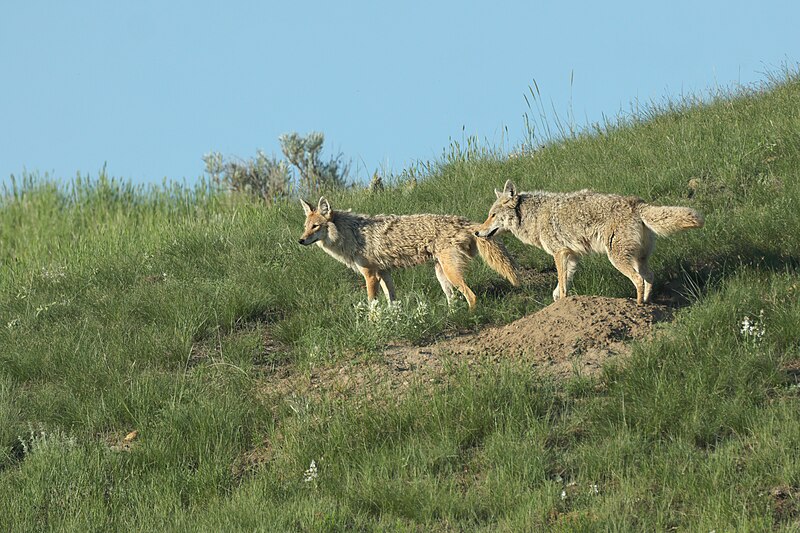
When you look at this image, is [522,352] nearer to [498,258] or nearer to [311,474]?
[498,258]

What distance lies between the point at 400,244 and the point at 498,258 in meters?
1.22

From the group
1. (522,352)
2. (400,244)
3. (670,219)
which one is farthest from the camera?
(400,244)

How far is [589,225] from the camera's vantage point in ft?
36.1

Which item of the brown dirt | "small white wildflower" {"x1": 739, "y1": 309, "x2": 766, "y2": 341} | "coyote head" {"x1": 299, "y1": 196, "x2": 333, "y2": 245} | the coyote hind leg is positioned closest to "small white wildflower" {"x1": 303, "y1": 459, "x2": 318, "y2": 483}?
the brown dirt

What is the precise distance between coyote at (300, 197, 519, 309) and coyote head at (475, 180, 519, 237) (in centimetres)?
17

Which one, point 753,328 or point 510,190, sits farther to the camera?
point 510,190

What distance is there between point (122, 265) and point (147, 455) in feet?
20.1

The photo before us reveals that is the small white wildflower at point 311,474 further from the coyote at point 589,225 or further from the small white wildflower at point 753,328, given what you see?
the small white wildflower at point 753,328

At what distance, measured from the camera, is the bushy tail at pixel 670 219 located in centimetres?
1023

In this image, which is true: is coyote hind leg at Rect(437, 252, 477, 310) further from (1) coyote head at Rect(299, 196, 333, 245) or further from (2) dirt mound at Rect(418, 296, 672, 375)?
(1) coyote head at Rect(299, 196, 333, 245)

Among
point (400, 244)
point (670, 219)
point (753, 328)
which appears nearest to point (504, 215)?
point (400, 244)

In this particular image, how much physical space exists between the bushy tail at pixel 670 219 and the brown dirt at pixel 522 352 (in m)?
0.80

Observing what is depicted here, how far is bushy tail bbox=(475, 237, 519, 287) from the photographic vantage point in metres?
11.8

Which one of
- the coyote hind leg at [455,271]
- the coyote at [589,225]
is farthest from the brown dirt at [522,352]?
the coyote hind leg at [455,271]
